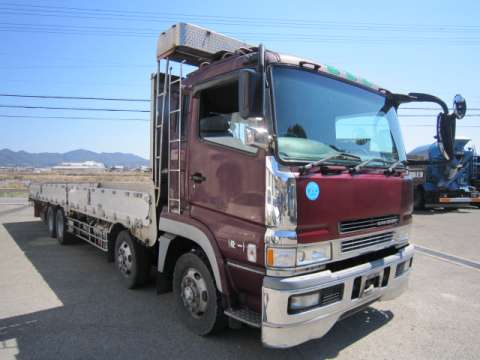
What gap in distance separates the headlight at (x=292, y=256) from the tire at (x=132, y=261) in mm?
2506

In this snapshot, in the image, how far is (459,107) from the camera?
3.73 metres

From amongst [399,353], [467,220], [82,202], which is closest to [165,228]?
[399,353]

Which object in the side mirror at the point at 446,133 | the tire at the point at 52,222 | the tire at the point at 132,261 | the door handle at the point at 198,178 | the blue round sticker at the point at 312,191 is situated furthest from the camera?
the tire at the point at 52,222

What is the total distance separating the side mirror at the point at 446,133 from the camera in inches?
139

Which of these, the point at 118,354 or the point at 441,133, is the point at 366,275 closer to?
the point at 441,133

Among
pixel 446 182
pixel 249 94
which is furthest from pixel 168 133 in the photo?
pixel 446 182

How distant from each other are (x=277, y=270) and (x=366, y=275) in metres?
0.89

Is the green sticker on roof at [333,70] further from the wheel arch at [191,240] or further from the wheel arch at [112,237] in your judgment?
the wheel arch at [112,237]

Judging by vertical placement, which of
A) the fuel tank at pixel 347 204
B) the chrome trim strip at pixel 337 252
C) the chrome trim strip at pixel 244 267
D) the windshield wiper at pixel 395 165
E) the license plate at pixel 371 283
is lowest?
the license plate at pixel 371 283

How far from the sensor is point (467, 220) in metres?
12.0

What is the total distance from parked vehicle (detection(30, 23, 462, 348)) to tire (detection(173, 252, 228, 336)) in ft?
0.05

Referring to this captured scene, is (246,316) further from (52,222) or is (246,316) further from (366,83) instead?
(52,222)

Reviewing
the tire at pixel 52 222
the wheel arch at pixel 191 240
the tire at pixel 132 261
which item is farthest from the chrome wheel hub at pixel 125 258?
the tire at pixel 52 222

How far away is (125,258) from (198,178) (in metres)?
2.20
